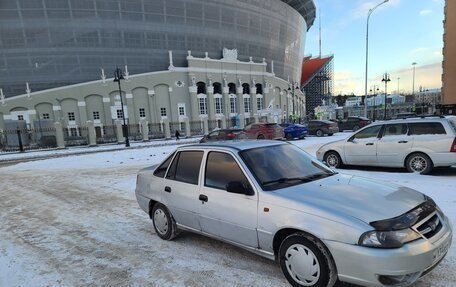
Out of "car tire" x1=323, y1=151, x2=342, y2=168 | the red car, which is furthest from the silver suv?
the red car

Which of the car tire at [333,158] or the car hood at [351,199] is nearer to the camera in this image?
the car hood at [351,199]

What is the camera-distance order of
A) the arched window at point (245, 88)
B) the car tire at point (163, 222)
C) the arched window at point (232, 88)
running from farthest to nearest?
the arched window at point (245, 88)
the arched window at point (232, 88)
the car tire at point (163, 222)

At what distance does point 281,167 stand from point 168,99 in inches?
2003

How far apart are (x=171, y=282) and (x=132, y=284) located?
49 cm

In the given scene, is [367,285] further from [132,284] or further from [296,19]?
[296,19]

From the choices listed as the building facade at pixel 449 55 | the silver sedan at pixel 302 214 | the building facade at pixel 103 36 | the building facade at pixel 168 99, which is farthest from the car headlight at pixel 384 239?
the building facade at pixel 103 36

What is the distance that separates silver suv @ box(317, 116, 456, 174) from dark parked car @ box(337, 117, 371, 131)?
2165cm

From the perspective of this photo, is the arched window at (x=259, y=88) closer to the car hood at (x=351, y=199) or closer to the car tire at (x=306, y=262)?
the car hood at (x=351, y=199)

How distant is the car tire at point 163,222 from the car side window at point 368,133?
23.7 feet

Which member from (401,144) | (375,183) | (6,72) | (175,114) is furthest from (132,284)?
(6,72)

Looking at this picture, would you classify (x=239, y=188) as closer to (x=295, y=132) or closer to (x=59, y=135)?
(x=295, y=132)

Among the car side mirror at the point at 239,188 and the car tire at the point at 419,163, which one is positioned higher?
the car side mirror at the point at 239,188

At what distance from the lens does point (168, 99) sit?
53062mm

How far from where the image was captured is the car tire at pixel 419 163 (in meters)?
8.36
